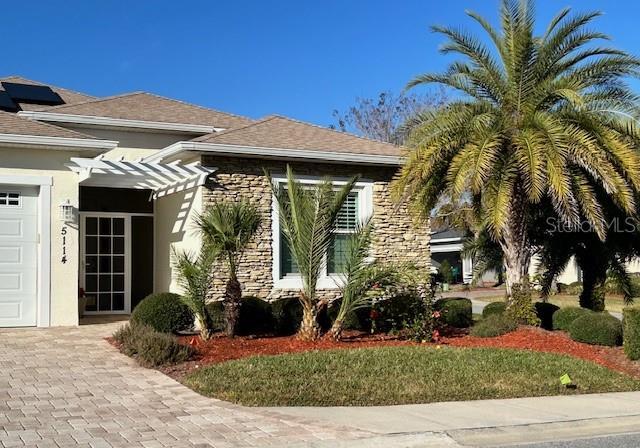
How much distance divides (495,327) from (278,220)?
16.9 ft

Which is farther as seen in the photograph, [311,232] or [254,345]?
[311,232]

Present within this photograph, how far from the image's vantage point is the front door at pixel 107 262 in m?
17.3

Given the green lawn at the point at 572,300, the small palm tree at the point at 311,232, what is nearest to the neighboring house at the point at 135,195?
the small palm tree at the point at 311,232

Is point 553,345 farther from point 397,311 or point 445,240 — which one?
point 445,240

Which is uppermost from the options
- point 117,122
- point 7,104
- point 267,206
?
point 7,104

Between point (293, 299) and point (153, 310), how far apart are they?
304 centimetres

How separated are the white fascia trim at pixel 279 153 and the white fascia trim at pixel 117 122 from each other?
187cm

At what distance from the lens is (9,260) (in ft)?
46.2

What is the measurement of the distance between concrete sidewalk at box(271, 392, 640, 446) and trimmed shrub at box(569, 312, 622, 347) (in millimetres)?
4195

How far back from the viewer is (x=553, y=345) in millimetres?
13422

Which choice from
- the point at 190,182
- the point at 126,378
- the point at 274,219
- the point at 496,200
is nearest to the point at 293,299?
the point at 274,219

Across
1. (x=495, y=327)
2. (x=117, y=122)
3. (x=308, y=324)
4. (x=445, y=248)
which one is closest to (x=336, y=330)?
(x=308, y=324)

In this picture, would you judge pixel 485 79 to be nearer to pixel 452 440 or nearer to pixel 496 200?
pixel 496 200

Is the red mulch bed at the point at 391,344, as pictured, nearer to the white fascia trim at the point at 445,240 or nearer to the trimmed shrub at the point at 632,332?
the trimmed shrub at the point at 632,332
